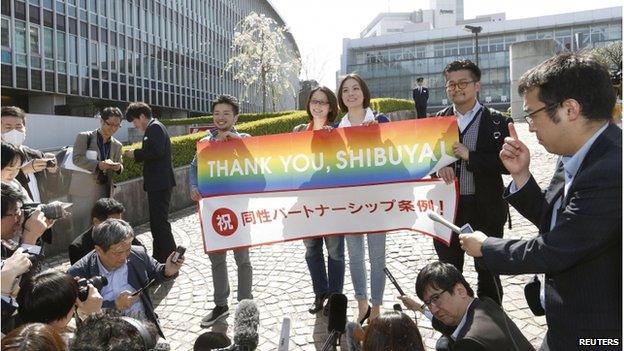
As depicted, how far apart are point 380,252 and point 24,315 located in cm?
269

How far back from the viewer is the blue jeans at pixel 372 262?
13.6 ft

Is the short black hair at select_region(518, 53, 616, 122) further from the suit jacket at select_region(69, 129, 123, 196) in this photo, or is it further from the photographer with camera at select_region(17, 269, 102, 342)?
the suit jacket at select_region(69, 129, 123, 196)

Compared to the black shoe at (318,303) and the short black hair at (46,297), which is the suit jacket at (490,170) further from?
the short black hair at (46,297)

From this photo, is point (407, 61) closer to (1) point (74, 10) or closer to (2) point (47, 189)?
(1) point (74, 10)

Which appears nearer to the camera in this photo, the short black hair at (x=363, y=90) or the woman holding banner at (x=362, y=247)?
the woman holding banner at (x=362, y=247)

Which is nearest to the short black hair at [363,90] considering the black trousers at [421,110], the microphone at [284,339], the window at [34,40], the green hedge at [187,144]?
the microphone at [284,339]

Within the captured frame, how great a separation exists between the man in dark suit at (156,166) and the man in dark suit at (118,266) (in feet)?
7.54

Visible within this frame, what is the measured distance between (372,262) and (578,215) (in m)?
2.52

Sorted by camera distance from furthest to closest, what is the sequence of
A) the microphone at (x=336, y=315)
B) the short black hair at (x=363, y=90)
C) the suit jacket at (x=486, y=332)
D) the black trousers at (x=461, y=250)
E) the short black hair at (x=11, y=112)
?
1. the short black hair at (x=11, y=112)
2. the short black hair at (x=363, y=90)
3. the black trousers at (x=461, y=250)
4. the microphone at (x=336, y=315)
5. the suit jacket at (x=486, y=332)

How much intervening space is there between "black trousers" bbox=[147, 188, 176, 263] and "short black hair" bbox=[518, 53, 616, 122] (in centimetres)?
489

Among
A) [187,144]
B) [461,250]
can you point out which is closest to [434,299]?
[461,250]

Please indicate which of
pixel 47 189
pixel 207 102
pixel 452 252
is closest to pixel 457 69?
pixel 452 252

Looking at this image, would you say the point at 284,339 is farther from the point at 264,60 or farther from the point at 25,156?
the point at 264,60

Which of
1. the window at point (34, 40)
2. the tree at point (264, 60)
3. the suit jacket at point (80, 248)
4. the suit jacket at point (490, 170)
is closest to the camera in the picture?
the suit jacket at point (490, 170)
